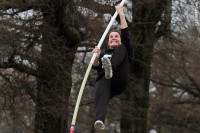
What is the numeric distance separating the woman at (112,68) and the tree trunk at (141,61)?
8719 millimetres

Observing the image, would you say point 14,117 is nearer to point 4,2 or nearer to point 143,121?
point 4,2

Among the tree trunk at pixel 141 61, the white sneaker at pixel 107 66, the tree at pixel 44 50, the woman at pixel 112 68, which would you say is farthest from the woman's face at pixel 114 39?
the tree trunk at pixel 141 61

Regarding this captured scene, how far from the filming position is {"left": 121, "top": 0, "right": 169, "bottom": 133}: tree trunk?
15.9m

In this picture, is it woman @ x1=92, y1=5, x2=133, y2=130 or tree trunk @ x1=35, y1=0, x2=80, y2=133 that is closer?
woman @ x1=92, y1=5, x2=133, y2=130

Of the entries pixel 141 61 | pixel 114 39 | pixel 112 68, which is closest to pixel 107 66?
pixel 112 68

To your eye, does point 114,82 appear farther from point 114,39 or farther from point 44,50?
point 44,50

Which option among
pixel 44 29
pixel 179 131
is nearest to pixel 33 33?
pixel 44 29

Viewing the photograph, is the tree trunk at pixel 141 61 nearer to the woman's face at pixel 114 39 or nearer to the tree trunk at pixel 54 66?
the tree trunk at pixel 54 66

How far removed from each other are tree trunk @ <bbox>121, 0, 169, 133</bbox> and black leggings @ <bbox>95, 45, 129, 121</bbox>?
876cm

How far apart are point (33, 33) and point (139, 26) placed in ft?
16.5

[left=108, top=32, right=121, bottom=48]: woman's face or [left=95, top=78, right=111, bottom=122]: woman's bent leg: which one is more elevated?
[left=108, top=32, right=121, bottom=48]: woman's face

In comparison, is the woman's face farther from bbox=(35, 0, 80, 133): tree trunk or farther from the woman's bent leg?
bbox=(35, 0, 80, 133): tree trunk

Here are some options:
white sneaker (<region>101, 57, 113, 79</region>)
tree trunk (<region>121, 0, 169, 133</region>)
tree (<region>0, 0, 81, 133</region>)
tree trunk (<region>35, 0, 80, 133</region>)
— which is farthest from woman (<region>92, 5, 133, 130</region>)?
tree trunk (<region>121, 0, 169, 133</region>)

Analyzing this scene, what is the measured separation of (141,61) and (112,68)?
33.9ft
